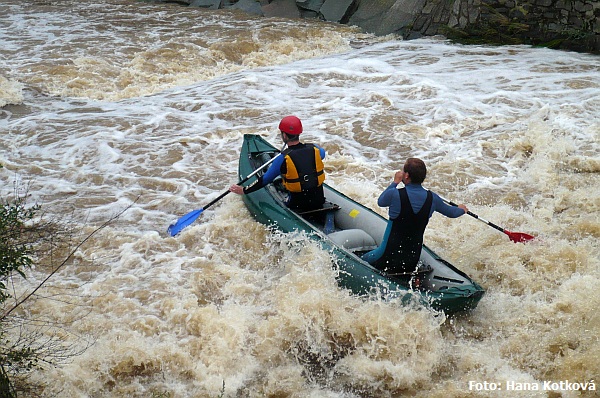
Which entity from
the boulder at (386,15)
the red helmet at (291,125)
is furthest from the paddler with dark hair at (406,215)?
the boulder at (386,15)

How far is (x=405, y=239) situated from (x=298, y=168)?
120cm

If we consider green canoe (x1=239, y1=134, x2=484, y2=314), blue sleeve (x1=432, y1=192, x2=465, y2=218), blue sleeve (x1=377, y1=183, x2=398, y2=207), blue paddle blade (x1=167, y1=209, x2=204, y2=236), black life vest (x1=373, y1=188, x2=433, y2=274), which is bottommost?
blue paddle blade (x1=167, y1=209, x2=204, y2=236)

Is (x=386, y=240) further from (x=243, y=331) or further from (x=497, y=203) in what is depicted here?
(x=497, y=203)

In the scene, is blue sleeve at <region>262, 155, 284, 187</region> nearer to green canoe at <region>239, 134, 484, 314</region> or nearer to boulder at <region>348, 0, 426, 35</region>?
green canoe at <region>239, 134, 484, 314</region>

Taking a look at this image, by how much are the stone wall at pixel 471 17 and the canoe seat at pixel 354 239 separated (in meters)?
7.58

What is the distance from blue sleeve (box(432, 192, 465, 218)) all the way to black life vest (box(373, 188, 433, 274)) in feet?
0.25

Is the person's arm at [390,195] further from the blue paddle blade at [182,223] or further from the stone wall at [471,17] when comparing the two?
the stone wall at [471,17]

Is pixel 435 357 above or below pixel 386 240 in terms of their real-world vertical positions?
below

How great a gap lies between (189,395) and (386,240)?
1.68 meters

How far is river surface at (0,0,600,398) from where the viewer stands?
13.9 ft

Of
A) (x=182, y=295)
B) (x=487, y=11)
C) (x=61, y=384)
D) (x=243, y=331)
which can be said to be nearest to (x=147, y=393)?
(x=61, y=384)

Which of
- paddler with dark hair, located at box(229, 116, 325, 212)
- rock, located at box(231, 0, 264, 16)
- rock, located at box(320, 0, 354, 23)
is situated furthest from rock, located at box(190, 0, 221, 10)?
paddler with dark hair, located at box(229, 116, 325, 212)

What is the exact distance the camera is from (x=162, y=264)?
18.4ft

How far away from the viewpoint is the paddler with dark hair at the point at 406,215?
4.32 meters
